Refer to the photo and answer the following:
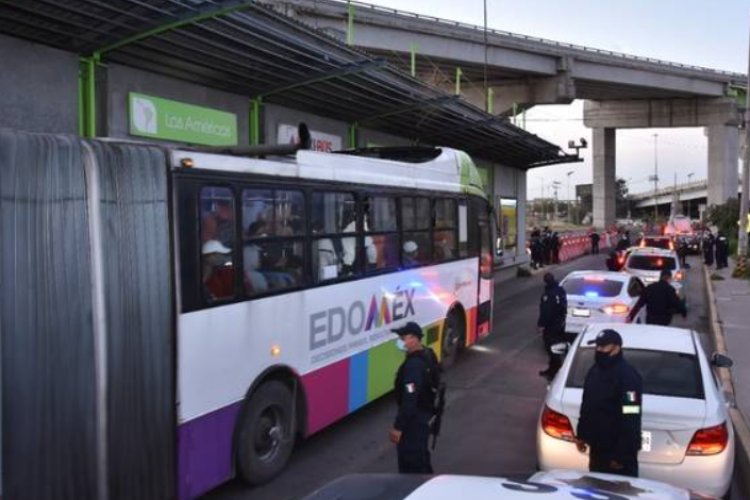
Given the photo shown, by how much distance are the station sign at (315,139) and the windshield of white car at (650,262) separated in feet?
29.0

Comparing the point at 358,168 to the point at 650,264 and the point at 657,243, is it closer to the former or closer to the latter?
the point at 650,264

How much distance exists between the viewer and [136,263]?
17.4ft

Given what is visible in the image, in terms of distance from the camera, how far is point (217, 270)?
6.19 metres

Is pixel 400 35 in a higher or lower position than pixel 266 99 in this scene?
higher

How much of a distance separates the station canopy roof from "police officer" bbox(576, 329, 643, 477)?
6.69m

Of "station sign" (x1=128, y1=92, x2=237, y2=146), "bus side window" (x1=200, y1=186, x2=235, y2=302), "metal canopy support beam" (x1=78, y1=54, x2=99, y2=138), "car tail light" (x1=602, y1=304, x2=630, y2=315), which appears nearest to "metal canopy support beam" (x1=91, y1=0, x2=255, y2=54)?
"metal canopy support beam" (x1=78, y1=54, x2=99, y2=138)

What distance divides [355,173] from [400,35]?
985 inches

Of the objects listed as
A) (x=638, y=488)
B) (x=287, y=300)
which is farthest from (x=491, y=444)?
(x=638, y=488)

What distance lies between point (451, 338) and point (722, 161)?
6341cm

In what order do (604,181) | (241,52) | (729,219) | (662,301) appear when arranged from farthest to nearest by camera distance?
(604,181) < (729,219) < (241,52) < (662,301)

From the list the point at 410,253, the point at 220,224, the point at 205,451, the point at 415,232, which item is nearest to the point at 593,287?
the point at 415,232

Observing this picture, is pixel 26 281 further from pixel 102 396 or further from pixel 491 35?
pixel 491 35

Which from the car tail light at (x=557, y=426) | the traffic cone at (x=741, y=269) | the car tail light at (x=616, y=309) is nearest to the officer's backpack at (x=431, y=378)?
the car tail light at (x=557, y=426)

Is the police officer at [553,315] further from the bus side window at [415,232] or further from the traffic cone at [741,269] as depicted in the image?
the traffic cone at [741,269]
